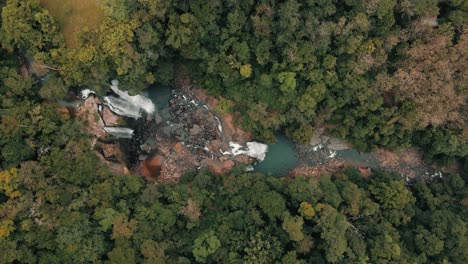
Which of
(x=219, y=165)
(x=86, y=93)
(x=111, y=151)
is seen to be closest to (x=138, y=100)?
(x=86, y=93)

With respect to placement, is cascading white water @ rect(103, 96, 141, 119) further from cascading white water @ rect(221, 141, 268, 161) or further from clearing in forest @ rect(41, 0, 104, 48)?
cascading white water @ rect(221, 141, 268, 161)

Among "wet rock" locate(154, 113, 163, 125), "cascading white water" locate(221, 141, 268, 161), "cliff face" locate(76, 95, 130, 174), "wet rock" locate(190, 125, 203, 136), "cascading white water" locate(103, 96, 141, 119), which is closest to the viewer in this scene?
"cliff face" locate(76, 95, 130, 174)

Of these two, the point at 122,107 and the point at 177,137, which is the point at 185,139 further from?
the point at 122,107

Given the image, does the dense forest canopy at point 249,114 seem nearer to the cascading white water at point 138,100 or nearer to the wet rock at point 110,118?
the cascading white water at point 138,100

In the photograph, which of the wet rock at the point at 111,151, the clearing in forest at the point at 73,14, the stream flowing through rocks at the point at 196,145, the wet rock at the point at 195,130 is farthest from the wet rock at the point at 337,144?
the clearing in forest at the point at 73,14

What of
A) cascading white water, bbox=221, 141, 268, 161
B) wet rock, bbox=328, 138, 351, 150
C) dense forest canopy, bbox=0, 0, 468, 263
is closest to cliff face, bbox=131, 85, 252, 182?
cascading white water, bbox=221, 141, 268, 161

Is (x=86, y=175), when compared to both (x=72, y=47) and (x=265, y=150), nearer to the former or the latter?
(x=72, y=47)
